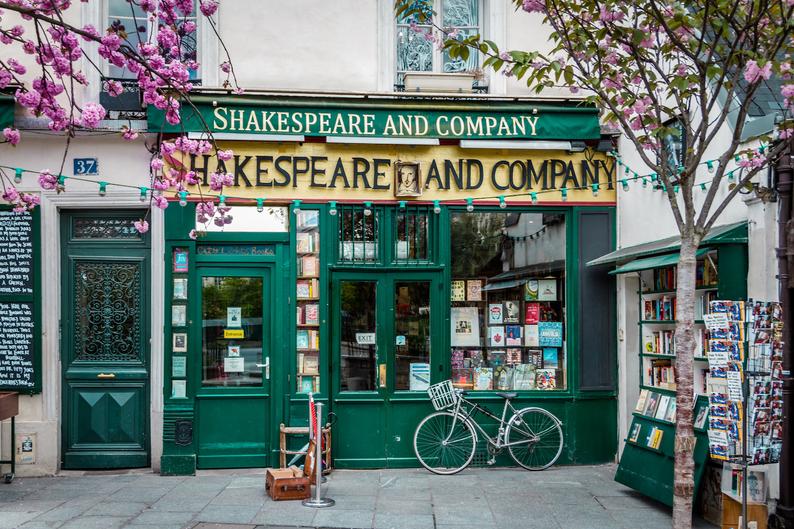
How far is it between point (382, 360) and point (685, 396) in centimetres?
447

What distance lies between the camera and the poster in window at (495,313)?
10.2 metres

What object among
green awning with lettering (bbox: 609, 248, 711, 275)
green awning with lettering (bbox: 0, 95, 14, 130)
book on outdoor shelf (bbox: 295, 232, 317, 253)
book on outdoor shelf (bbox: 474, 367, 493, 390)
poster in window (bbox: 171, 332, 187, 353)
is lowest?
book on outdoor shelf (bbox: 474, 367, 493, 390)

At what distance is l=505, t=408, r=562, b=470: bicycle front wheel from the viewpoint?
9.67 meters

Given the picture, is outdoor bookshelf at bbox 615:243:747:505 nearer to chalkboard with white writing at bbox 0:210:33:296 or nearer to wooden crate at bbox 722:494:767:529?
wooden crate at bbox 722:494:767:529

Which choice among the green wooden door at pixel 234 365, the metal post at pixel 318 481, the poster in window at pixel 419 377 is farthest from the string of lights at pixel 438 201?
the metal post at pixel 318 481

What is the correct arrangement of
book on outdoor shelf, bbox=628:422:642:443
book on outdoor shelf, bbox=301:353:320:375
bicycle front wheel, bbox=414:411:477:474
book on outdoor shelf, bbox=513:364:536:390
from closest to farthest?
1. book on outdoor shelf, bbox=628:422:642:443
2. bicycle front wheel, bbox=414:411:477:474
3. book on outdoor shelf, bbox=301:353:320:375
4. book on outdoor shelf, bbox=513:364:536:390

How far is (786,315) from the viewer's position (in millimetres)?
6789

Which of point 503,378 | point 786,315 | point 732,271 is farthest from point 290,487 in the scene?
point 786,315

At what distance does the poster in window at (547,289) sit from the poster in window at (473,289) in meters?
0.77

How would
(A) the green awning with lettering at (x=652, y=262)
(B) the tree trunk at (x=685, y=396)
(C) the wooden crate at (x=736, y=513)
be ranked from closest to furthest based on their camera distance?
(B) the tree trunk at (x=685, y=396) < (C) the wooden crate at (x=736, y=513) < (A) the green awning with lettering at (x=652, y=262)

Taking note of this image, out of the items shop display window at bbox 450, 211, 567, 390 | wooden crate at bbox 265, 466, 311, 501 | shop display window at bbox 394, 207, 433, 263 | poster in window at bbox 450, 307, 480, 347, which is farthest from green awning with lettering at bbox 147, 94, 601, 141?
wooden crate at bbox 265, 466, 311, 501

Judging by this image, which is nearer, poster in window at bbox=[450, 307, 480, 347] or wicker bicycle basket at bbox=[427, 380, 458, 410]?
wicker bicycle basket at bbox=[427, 380, 458, 410]

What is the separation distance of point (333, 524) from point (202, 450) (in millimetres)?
2726

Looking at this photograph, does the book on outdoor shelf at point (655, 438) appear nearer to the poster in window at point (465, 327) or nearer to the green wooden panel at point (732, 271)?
the green wooden panel at point (732, 271)
